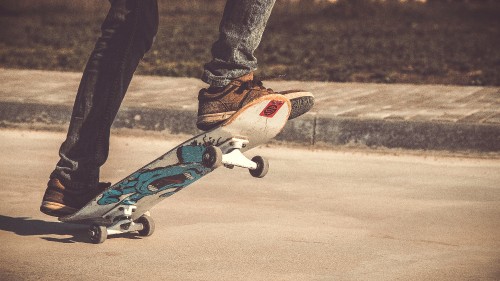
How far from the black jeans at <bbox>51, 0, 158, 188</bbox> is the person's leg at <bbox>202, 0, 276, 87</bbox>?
13.4 inches

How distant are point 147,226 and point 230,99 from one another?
2.42 ft

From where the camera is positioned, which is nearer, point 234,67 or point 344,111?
point 234,67

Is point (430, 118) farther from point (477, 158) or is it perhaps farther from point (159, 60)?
point (159, 60)

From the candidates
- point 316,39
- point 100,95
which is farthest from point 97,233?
point 316,39

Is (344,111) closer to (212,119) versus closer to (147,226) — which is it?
(147,226)

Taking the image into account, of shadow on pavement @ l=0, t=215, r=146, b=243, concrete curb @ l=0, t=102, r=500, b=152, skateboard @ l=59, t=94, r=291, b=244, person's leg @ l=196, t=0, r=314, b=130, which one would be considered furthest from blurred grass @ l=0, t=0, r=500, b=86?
person's leg @ l=196, t=0, r=314, b=130

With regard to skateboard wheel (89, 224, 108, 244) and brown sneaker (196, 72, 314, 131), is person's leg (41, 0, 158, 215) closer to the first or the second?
skateboard wheel (89, 224, 108, 244)

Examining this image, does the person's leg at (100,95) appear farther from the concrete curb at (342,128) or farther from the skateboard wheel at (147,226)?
the concrete curb at (342,128)

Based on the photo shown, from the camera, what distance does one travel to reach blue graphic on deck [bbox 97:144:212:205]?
420 centimetres

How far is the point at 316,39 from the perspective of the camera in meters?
13.1

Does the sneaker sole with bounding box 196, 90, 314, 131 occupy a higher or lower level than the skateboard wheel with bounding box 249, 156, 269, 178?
higher

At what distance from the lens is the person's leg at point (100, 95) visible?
4.27 m

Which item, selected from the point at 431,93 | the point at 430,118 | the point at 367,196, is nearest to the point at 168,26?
the point at 431,93

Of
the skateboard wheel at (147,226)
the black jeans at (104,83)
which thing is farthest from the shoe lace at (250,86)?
the skateboard wheel at (147,226)
